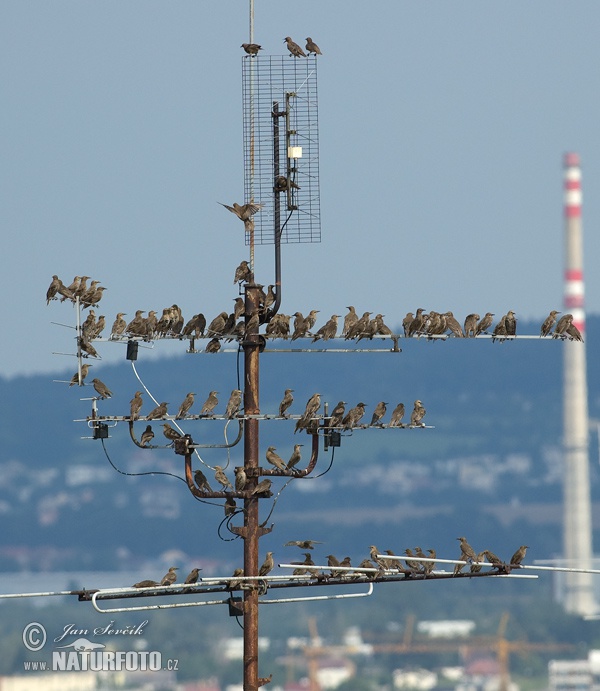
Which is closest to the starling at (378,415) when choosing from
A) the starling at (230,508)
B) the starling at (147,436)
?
the starling at (230,508)

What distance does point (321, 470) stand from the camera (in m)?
165

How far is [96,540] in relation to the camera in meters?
166

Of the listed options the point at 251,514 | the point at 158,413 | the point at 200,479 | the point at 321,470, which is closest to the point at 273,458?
the point at 158,413

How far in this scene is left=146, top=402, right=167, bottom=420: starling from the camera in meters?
20.2

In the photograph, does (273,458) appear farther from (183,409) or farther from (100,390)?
(100,390)

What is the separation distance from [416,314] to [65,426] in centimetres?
15812

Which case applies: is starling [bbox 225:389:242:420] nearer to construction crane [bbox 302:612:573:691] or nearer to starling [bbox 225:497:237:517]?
starling [bbox 225:497:237:517]

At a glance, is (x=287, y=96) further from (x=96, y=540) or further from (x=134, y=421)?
(x=96, y=540)

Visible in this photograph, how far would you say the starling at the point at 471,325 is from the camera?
22.3 meters

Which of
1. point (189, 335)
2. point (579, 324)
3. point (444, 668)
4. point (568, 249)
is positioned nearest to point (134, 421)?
point (189, 335)

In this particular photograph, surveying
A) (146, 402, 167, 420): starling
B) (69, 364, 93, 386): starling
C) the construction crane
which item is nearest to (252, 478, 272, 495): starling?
(146, 402, 167, 420): starling

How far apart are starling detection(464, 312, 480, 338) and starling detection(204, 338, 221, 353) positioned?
3.04 m

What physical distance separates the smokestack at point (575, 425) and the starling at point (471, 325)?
82.6m

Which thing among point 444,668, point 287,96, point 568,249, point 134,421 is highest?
point 568,249
